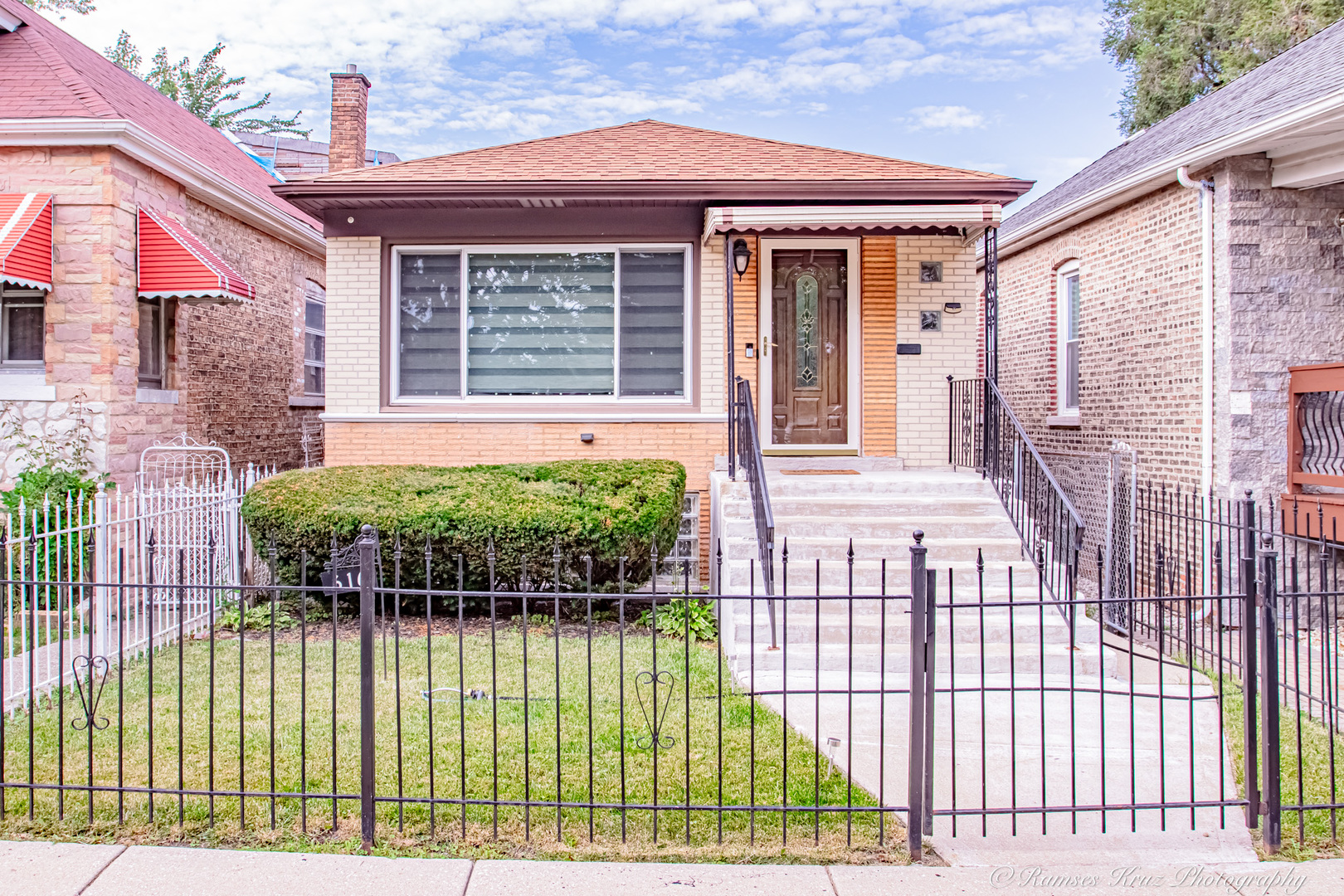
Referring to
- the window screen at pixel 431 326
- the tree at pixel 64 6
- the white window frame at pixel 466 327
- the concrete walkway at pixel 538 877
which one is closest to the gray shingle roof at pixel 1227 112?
the white window frame at pixel 466 327

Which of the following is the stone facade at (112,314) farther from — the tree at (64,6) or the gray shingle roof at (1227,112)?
the tree at (64,6)

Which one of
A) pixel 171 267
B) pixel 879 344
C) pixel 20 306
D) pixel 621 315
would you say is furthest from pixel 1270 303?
pixel 20 306

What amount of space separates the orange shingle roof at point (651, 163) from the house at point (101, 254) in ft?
6.53

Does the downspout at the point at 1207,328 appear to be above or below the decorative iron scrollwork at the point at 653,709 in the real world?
above

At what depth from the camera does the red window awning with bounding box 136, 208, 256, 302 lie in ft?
32.2

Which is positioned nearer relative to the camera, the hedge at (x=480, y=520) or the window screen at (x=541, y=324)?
the hedge at (x=480, y=520)

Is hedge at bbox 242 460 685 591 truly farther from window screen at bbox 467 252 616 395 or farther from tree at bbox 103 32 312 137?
tree at bbox 103 32 312 137

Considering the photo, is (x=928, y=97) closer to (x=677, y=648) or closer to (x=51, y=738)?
(x=677, y=648)

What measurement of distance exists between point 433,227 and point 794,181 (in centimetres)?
397

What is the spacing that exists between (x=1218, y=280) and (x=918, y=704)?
271 inches

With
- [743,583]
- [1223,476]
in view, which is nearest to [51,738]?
[743,583]

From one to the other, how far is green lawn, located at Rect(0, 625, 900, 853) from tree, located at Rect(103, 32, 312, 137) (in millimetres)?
28045

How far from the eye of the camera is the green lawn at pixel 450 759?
4.08 meters

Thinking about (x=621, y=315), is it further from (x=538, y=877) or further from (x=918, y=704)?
(x=538, y=877)
